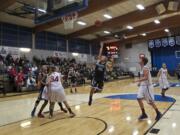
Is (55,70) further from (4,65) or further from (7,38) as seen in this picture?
(7,38)

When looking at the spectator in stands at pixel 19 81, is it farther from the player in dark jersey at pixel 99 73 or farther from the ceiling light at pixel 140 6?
the ceiling light at pixel 140 6

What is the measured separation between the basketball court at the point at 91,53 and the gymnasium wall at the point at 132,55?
0.15m

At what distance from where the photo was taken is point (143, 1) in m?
16.5

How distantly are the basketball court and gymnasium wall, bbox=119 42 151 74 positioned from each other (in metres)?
0.15

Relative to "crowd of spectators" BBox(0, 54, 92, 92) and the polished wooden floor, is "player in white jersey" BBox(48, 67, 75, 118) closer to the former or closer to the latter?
the polished wooden floor

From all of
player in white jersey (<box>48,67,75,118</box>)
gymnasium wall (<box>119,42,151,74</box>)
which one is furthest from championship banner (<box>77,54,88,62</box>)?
player in white jersey (<box>48,67,75,118</box>)

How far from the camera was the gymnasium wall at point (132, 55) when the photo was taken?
3256 centimetres

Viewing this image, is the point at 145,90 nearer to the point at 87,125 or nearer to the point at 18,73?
the point at 87,125

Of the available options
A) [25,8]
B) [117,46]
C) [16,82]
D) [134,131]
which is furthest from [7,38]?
[117,46]

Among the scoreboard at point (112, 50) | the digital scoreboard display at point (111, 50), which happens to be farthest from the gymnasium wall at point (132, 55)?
the digital scoreboard display at point (111, 50)

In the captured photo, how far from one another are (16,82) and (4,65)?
5.99ft

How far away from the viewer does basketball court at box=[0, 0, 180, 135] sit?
620 cm

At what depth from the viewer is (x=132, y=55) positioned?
33500 millimetres

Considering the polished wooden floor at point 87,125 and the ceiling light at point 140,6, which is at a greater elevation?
the ceiling light at point 140,6
